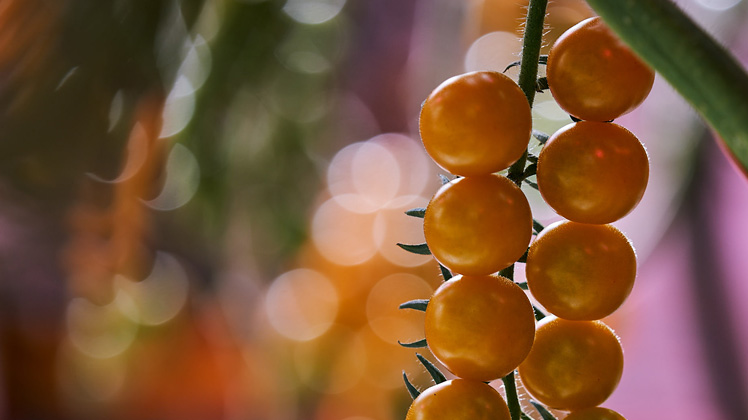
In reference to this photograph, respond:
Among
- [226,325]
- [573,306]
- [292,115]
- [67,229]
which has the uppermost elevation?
[573,306]

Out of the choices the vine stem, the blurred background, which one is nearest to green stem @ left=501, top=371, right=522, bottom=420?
the vine stem

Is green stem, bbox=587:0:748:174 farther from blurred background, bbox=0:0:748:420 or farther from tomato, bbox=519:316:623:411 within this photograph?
blurred background, bbox=0:0:748:420

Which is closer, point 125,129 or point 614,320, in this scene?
point 125,129

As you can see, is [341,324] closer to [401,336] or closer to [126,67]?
[401,336]

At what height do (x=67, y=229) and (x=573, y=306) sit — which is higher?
(x=573, y=306)

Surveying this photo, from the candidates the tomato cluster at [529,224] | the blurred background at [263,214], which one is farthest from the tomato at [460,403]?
the blurred background at [263,214]

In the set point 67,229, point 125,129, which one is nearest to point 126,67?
point 125,129

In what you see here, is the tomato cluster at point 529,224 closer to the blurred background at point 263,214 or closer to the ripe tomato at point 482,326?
the ripe tomato at point 482,326

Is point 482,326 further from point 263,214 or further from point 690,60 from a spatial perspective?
point 263,214
